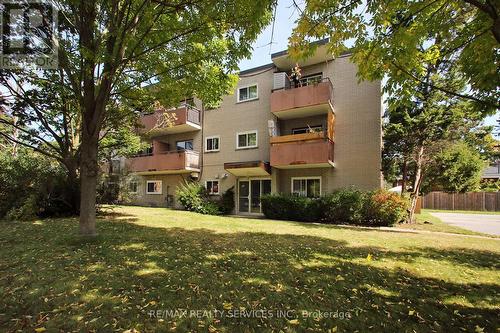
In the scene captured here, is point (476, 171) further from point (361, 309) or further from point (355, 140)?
point (361, 309)

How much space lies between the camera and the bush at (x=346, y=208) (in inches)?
533

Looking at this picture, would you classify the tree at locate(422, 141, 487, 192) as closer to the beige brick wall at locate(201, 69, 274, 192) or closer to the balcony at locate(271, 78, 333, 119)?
the balcony at locate(271, 78, 333, 119)

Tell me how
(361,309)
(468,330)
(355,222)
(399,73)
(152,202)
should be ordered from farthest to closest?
1. (152,202)
2. (355,222)
3. (399,73)
4. (361,309)
5. (468,330)

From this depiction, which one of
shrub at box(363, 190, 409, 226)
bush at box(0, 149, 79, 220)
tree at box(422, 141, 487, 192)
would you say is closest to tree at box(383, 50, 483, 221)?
tree at box(422, 141, 487, 192)

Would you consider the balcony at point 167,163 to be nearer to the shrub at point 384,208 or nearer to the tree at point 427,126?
the shrub at point 384,208

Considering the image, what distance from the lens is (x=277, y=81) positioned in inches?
703

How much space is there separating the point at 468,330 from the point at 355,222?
11.0m

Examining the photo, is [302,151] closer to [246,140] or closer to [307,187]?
[307,187]

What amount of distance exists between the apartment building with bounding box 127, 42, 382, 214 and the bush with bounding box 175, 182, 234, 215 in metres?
0.74

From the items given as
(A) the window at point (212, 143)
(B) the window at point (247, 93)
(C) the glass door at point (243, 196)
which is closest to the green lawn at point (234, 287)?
(C) the glass door at point (243, 196)

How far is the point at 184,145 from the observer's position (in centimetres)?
2261

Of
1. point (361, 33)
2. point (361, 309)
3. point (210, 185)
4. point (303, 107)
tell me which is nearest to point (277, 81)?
point (303, 107)

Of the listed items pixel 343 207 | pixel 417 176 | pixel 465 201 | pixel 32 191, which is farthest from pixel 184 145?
pixel 465 201

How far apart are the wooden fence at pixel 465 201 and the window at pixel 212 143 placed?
24891 mm
